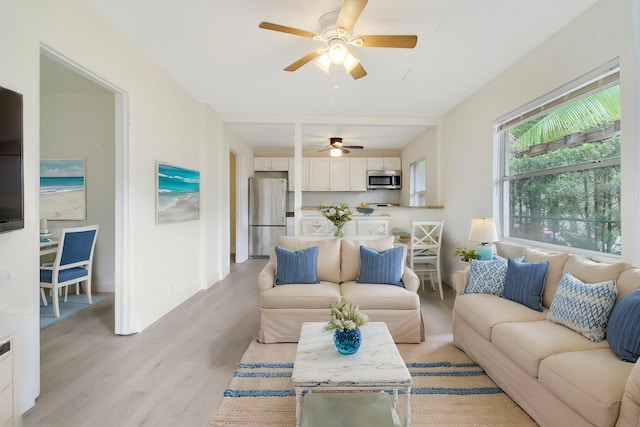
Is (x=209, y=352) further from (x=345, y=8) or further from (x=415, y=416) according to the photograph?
(x=345, y=8)

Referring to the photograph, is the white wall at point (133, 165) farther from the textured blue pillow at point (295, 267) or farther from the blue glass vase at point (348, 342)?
the blue glass vase at point (348, 342)

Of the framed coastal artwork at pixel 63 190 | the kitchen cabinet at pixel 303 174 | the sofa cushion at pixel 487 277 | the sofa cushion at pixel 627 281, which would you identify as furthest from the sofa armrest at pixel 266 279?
the kitchen cabinet at pixel 303 174

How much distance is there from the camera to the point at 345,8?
192 cm

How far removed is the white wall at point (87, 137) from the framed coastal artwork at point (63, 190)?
0.22 ft

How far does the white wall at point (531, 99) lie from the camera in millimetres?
1987

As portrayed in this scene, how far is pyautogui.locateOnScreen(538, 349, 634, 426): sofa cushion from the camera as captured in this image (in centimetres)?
126

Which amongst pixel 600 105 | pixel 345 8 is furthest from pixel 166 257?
pixel 600 105

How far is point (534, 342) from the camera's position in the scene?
1693 millimetres

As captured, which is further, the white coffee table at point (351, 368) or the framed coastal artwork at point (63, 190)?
the framed coastal artwork at point (63, 190)

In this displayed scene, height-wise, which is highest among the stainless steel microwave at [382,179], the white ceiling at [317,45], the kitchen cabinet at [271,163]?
the white ceiling at [317,45]

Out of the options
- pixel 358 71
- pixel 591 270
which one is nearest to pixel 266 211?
pixel 358 71

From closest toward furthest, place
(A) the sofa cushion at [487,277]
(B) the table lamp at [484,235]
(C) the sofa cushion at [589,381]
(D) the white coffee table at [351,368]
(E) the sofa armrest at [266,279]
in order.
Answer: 1. (C) the sofa cushion at [589,381]
2. (D) the white coffee table at [351,368]
3. (A) the sofa cushion at [487,277]
4. (E) the sofa armrest at [266,279]
5. (B) the table lamp at [484,235]

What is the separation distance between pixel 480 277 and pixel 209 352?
233 centimetres

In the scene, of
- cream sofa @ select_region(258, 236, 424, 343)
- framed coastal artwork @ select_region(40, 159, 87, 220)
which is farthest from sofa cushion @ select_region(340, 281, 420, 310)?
framed coastal artwork @ select_region(40, 159, 87, 220)
